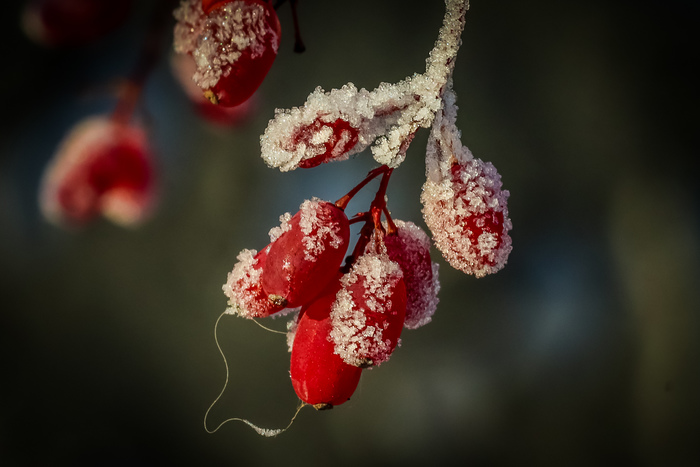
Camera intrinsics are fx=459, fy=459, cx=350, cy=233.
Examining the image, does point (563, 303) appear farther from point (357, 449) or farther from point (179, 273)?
point (179, 273)

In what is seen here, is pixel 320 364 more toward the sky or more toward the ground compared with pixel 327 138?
more toward the ground

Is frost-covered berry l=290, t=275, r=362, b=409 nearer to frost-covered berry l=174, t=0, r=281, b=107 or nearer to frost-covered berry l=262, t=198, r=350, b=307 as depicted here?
frost-covered berry l=262, t=198, r=350, b=307

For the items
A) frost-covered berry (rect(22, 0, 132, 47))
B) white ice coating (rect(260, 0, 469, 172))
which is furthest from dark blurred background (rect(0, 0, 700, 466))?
white ice coating (rect(260, 0, 469, 172))

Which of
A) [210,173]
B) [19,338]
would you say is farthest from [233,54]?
[19,338]

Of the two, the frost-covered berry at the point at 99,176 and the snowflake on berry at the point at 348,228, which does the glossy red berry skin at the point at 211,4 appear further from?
the frost-covered berry at the point at 99,176

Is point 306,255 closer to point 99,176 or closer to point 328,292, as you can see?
point 328,292

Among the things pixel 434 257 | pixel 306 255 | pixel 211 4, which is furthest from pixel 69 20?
pixel 434 257
